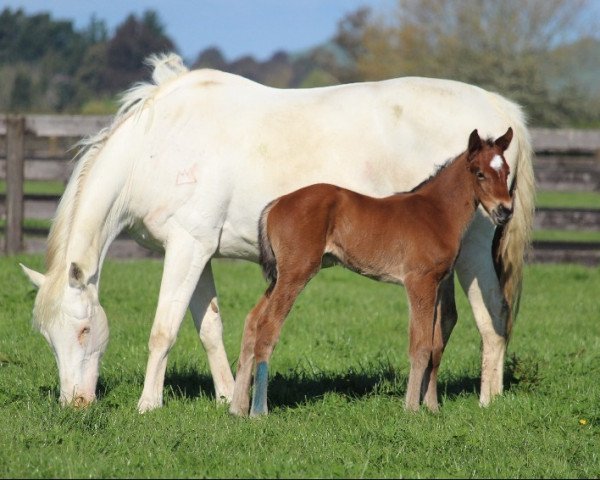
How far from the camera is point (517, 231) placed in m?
6.49

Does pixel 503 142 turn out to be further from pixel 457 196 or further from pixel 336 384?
pixel 336 384

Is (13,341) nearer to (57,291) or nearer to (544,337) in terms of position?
(57,291)

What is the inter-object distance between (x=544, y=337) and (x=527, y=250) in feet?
6.72

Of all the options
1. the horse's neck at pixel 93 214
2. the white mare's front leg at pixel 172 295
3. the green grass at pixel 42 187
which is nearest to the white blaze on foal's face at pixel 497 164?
the white mare's front leg at pixel 172 295

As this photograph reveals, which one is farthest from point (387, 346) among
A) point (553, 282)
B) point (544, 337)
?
point (553, 282)

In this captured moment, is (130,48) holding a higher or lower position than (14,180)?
higher

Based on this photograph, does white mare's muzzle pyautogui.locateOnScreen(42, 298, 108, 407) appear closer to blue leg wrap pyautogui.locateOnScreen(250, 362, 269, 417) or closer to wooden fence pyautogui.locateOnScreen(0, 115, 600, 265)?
blue leg wrap pyautogui.locateOnScreen(250, 362, 269, 417)

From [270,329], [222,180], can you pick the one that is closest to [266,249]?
[270,329]

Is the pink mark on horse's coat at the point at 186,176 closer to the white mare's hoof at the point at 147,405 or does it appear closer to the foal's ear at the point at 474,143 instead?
the white mare's hoof at the point at 147,405

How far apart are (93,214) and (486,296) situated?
8.43 ft

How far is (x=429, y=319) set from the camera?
5754 millimetres

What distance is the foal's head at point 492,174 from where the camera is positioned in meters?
5.52

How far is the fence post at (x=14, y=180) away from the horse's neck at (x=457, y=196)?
772 centimetres

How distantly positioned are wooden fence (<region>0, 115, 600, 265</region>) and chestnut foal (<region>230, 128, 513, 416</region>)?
666cm
